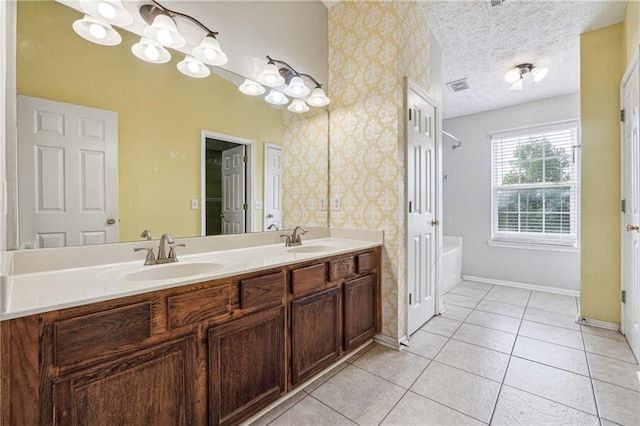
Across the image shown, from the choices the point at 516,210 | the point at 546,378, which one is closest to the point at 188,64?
the point at 546,378

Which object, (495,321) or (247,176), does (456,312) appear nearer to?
(495,321)

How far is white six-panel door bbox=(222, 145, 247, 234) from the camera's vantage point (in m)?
1.84

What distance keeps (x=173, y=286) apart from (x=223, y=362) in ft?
1.45

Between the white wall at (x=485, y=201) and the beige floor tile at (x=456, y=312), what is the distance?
151cm

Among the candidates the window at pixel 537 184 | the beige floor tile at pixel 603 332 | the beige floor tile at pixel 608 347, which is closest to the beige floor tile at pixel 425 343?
the beige floor tile at pixel 608 347

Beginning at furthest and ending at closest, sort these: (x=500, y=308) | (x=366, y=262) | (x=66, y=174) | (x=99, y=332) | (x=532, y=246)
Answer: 1. (x=532, y=246)
2. (x=500, y=308)
3. (x=366, y=262)
4. (x=66, y=174)
5. (x=99, y=332)

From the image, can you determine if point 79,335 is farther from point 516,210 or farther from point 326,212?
point 516,210

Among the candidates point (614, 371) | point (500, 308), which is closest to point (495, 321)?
point (500, 308)

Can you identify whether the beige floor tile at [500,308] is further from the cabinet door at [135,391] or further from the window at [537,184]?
the cabinet door at [135,391]

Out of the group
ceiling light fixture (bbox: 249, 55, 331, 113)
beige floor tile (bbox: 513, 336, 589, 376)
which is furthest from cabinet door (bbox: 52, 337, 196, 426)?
beige floor tile (bbox: 513, 336, 589, 376)

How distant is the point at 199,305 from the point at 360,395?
43.7 inches

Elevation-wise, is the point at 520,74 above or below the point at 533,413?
above

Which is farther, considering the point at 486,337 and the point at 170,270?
the point at 486,337

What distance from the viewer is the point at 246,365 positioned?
1.32 metres
